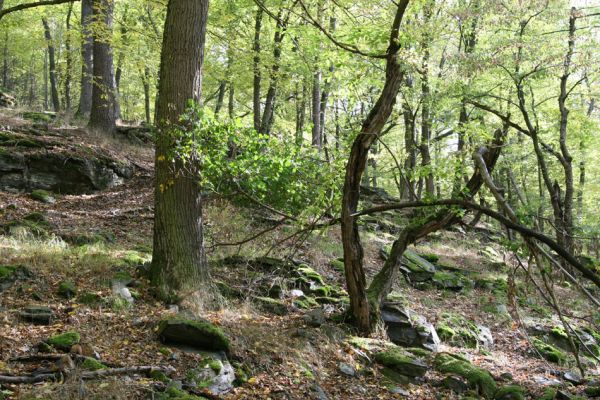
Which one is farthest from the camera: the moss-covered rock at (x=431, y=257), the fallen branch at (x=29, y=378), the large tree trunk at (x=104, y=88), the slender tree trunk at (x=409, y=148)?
the large tree trunk at (x=104, y=88)

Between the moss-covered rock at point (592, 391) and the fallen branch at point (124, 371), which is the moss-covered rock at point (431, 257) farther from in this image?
the fallen branch at point (124, 371)

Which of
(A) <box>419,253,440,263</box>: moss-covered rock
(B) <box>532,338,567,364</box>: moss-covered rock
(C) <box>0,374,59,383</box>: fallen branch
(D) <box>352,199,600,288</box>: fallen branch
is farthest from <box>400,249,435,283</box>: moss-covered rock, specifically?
(C) <box>0,374,59,383</box>: fallen branch

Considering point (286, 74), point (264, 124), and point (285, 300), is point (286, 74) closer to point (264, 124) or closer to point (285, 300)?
point (264, 124)

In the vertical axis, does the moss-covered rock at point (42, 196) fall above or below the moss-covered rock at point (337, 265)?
above

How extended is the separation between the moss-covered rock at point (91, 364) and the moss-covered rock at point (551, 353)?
6964 millimetres

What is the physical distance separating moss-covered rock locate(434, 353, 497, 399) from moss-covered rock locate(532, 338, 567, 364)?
231 centimetres

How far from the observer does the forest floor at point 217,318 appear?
4.48 metres

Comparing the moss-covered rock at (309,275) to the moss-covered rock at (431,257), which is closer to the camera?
the moss-covered rock at (309,275)

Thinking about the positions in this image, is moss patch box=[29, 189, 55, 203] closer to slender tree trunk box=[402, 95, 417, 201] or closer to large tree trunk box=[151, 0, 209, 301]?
large tree trunk box=[151, 0, 209, 301]

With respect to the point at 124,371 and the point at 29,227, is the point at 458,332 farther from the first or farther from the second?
the point at 29,227

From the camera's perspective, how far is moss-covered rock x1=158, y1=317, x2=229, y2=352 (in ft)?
16.0

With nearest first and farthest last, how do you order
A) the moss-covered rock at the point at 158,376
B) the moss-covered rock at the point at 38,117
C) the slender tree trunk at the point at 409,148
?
1. the moss-covered rock at the point at 158,376
2. the slender tree trunk at the point at 409,148
3. the moss-covered rock at the point at 38,117

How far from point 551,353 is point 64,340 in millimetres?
7793

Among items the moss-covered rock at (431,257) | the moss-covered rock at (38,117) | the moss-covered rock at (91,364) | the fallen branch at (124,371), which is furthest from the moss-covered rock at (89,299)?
the moss-covered rock at (38,117)
